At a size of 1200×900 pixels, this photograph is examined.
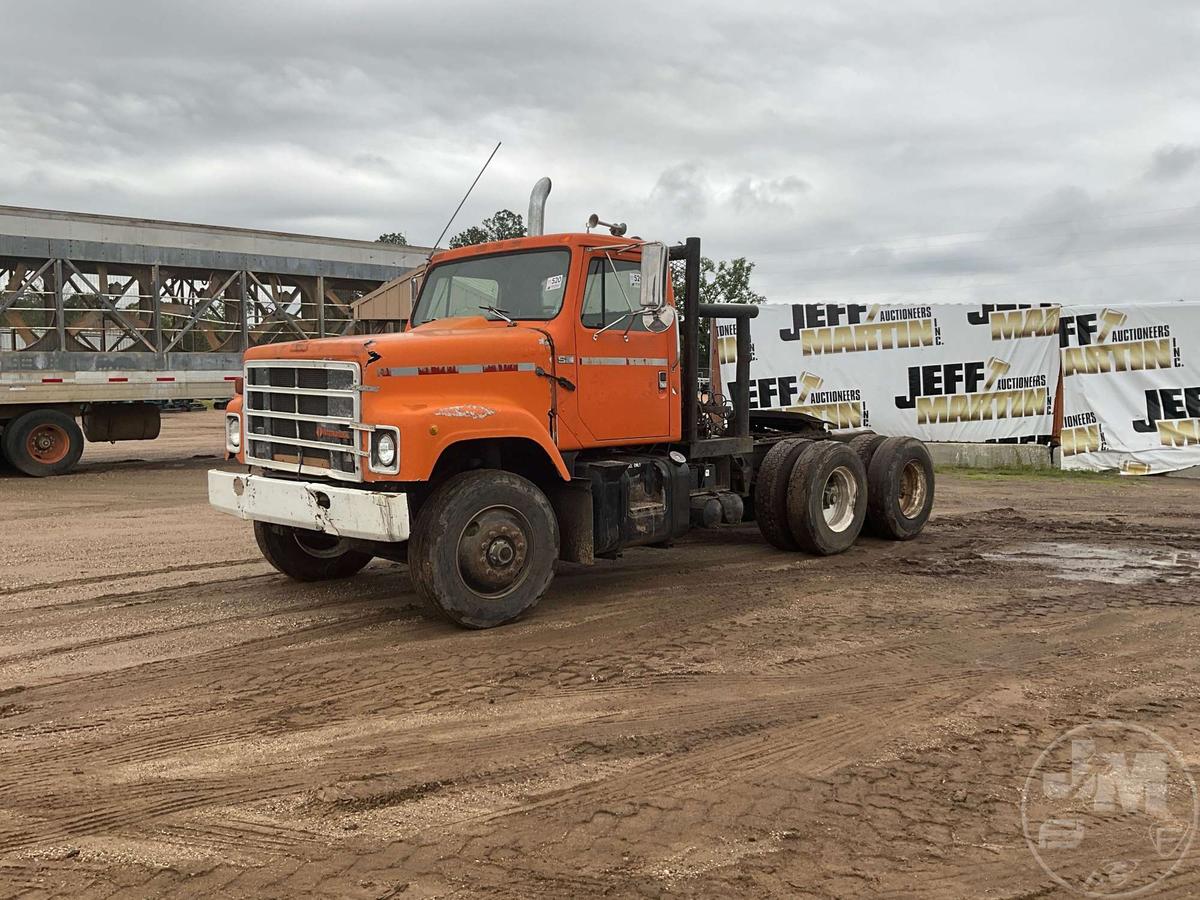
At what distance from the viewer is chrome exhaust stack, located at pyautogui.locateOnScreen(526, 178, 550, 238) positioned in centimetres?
807

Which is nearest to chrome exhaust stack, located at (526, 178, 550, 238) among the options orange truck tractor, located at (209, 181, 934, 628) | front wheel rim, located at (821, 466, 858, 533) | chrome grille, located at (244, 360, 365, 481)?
orange truck tractor, located at (209, 181, 934, 628)

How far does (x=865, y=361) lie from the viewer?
57.4ft

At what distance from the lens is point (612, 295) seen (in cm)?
746

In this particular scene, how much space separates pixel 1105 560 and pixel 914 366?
852 centimetres

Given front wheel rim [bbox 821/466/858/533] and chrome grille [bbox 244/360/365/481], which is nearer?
chrome grille [bbox 244/360/365/481]

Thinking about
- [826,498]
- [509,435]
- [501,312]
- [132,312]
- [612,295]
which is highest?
[132,312]

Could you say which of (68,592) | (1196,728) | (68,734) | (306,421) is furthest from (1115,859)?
(68,592)

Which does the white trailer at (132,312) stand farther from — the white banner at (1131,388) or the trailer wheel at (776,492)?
the white banner at (1131,388)

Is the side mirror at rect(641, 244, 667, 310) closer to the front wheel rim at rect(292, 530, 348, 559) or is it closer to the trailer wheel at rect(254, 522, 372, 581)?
the trailer wheel at rect(254, 522, 372, 581)

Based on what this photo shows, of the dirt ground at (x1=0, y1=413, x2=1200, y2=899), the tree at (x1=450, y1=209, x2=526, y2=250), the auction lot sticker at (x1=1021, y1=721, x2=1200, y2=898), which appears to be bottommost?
the auction lot sticker at (x1=1021, y1=721, x2=1200, y2=898)

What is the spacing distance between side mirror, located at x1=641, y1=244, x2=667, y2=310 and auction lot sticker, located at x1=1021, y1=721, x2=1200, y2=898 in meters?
3.44

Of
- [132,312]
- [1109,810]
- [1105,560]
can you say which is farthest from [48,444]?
[1109,810]

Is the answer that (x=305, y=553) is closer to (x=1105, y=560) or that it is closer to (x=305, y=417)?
(x=305, y=417)

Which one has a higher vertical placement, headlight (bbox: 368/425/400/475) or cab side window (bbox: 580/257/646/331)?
cab side window (bbox: 580/257/646/331)
